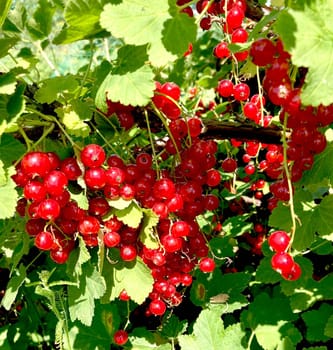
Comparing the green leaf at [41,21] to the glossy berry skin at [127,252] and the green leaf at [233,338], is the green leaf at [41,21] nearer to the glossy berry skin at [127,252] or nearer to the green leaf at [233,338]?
the glossy berry skin at [127,252]

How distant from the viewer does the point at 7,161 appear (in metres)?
0.89

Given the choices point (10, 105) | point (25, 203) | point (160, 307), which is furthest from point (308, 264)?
point (10, 105)

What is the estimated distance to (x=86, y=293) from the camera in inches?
40.3

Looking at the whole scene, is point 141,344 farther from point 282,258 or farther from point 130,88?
point 130,88

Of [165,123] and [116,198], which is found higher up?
[165,123]

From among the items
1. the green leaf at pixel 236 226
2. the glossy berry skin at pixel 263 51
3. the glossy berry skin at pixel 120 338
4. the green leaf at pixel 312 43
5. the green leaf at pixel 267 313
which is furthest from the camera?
the green leaf at pixel 236 226

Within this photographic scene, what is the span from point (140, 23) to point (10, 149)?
341mm

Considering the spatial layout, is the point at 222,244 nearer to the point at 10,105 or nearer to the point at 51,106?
the point at 51,106

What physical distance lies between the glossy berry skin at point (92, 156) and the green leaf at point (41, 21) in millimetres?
558

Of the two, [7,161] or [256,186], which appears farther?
[256,186]

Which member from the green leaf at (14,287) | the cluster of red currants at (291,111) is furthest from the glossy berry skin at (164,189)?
the green leaf at (14,287)

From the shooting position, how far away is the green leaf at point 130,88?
84cm

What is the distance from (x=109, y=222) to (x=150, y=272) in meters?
0.16

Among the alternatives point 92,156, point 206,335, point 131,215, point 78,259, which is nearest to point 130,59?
point 92,156
